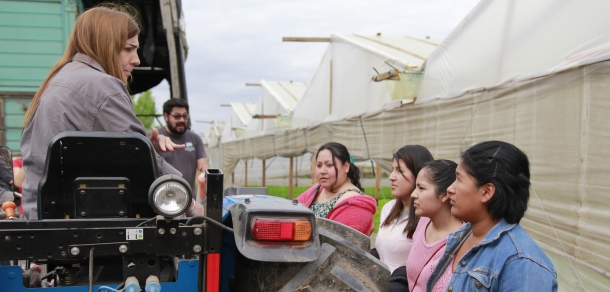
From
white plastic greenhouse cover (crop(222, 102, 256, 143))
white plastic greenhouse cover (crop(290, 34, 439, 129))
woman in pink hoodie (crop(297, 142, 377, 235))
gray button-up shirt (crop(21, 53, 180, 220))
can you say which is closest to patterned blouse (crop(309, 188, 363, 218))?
woman in pink hoodie (crop(297, 142, 377, 235))

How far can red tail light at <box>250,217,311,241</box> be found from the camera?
1956mm

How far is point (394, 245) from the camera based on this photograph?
3.30 m

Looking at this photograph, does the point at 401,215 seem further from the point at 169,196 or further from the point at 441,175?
the point at 169,196

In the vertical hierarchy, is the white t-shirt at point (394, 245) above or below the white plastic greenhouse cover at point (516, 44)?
below

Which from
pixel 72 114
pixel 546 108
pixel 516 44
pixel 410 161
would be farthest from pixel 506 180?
pixel 516 44

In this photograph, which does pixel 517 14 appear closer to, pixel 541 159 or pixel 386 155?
pixel 541 159

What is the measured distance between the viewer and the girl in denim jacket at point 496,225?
1.79 metres

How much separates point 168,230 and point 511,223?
126cm

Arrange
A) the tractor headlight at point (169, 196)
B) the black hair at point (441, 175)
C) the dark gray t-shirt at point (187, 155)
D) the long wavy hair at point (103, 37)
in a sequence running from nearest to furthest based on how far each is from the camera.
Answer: the tractor headlight at point (169, 196) < the long wavy hair at point (103, 37) < the black hair at point (441, 175) < the dark gray t-shirt at point (187, 155)

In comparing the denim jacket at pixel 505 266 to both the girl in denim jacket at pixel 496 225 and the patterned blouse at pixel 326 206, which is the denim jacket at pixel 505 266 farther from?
the patterned blouse at pixel 326 206

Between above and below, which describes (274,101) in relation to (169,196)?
above

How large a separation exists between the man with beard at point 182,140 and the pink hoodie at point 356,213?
2301 mm

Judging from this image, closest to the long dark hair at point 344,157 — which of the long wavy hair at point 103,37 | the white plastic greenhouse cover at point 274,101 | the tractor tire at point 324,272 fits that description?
the tractor tire at point 324,272

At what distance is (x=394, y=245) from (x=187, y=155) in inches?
123
